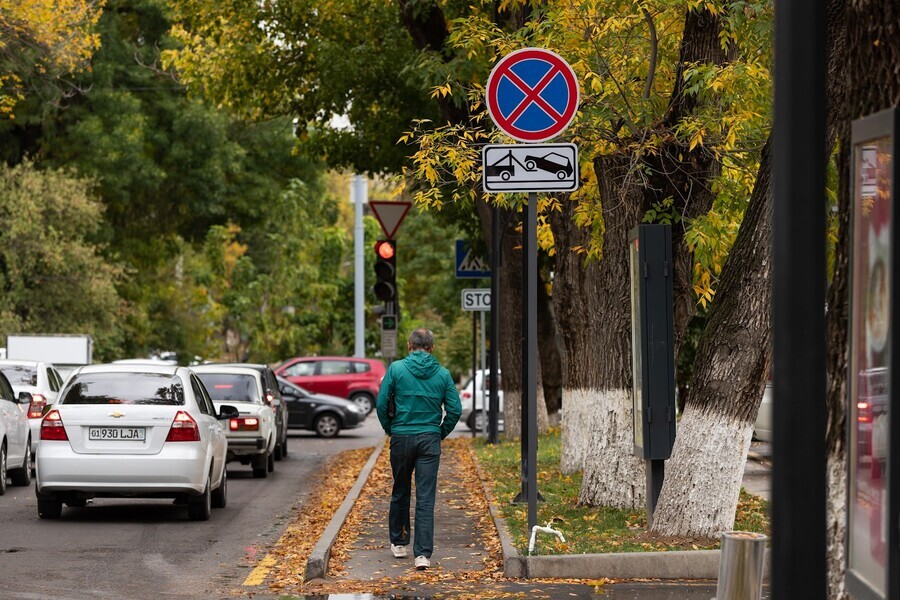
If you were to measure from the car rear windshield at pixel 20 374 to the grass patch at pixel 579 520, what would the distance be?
776cm

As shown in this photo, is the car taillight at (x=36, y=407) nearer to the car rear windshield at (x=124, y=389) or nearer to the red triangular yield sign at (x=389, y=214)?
the red triangular yield sign at (x=389, y=214)

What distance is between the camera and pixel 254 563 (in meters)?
11.8

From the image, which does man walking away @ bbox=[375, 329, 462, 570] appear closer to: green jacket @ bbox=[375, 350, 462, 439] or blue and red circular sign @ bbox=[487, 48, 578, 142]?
green jacket @ bbox=[375, 350, 462, 439]

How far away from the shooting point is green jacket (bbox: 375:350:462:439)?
11.1 m

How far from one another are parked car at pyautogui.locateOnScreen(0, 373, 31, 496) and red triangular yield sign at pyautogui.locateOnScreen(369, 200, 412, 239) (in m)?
6.87

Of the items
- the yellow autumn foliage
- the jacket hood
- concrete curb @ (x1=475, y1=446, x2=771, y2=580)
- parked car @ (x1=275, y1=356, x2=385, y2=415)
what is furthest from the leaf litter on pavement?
parked car @ (x1=275, y1=356, x2=385, y2=415)

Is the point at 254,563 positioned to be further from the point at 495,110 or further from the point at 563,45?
the point at 563,45

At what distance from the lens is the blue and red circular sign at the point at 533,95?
10.9m

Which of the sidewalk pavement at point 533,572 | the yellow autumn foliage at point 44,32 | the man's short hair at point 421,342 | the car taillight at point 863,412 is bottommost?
the sidewalk pavement at point 533,572

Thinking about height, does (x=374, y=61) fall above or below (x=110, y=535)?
above

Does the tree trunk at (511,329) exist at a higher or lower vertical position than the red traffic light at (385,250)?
lower

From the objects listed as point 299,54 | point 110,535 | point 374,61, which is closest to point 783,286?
point 110,535

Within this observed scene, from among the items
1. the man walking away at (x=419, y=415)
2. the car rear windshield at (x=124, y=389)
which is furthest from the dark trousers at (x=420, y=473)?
the car rear windshield at (x=124, y=389)

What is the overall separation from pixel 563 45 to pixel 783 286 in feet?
31.6
